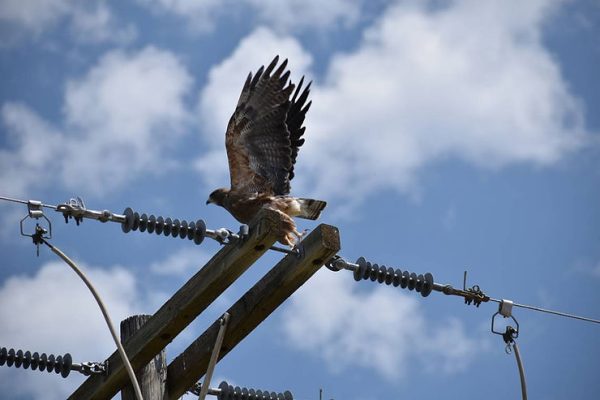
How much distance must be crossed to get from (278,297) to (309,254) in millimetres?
374

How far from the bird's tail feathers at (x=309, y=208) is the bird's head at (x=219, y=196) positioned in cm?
81

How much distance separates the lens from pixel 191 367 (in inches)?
234

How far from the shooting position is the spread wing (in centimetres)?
905

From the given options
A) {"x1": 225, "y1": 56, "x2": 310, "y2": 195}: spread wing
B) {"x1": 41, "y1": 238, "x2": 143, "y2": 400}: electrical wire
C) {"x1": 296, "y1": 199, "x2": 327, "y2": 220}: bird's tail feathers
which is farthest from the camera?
{"x1": 225, "y1": 56, "x2": 310, "y2": 195}: spread wing

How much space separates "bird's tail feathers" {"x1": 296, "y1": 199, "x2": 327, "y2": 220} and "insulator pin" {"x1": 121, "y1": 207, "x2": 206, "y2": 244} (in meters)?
3.21

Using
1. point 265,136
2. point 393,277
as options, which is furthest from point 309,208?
point 393,277

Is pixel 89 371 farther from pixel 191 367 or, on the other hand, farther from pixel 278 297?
pixel 278 297

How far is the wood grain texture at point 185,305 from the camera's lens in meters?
5.45

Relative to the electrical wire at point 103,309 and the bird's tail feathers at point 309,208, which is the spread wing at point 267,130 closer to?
the bird's tail feathers at point 309,208

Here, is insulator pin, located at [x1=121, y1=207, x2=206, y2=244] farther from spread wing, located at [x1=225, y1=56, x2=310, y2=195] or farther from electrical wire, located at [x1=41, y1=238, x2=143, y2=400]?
spread wing, located at [x1=225, y1=56, x2=310, y2=195]

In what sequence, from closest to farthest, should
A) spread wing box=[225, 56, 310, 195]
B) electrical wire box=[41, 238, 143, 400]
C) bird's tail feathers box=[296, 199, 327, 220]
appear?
electrical wire box=[41, 238, 143, 400] → bird's tail feathers box=[296, 199, 327, 220] → spread wing box=[225, 56, 310, 195]

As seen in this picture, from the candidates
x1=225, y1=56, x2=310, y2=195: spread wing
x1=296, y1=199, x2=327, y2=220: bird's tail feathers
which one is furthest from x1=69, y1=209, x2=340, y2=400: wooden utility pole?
x1=225, y1=56, x2=310, y2=195: spread wing

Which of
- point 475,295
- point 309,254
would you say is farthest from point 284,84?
point 309,254

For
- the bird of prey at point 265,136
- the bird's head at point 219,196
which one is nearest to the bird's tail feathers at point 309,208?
the bird of prey at point 265,136
